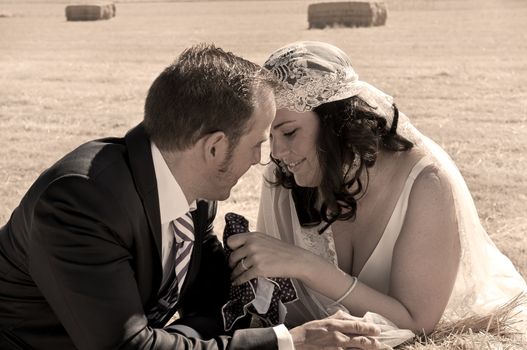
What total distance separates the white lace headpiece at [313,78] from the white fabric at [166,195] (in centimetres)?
77

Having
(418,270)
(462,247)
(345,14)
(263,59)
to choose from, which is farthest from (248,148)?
(345,14)

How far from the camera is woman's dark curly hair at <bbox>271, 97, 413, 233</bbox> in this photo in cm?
382

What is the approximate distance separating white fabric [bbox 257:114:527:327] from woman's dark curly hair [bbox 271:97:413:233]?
0.39 ft

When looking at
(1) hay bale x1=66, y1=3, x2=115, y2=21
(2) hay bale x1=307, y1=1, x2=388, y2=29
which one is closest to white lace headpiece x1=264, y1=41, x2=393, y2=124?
(2) hay bale x1=307, y1=1, x2=388, y2=29

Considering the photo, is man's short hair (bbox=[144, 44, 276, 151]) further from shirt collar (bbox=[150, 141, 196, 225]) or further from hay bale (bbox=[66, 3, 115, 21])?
hay bale (bbox=[66, 3, 115, 21])

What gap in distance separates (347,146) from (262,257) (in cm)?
64

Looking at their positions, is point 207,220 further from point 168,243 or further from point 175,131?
point 175,131

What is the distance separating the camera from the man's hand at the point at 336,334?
10.5 feet

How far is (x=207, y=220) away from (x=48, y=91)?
947 centimetres

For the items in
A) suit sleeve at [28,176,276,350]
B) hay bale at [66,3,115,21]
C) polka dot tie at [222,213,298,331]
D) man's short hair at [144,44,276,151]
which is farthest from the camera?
hay bale at [66,3,115,21]

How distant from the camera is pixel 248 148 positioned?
317cm

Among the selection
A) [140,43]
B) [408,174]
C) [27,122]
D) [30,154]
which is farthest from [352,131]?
[140,43]

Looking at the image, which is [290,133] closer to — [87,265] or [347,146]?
[347,146]

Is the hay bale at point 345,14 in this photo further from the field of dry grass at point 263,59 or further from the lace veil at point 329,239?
the lace veil at point 329,239
